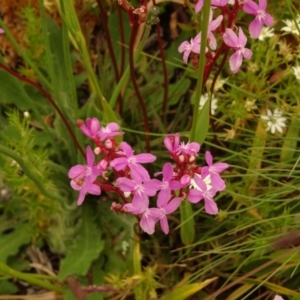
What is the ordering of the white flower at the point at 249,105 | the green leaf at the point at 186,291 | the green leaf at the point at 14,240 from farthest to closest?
1. the green leaf at the point at 14,240
2. the white flower at the point at 249,105
3. the green leaf at the point at 186,291

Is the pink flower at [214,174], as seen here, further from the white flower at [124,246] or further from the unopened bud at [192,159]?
the white flower at [124,246]

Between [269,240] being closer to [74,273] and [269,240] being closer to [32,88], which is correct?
[74,273]

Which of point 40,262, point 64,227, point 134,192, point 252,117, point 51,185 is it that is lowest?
point 40,262

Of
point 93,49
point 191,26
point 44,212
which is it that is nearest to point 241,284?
point 44,212

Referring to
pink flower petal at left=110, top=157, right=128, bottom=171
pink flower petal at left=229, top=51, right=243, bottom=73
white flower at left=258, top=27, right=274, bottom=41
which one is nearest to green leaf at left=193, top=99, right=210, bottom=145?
pink flower petal at left=229, top=51, right=243, bottom=73

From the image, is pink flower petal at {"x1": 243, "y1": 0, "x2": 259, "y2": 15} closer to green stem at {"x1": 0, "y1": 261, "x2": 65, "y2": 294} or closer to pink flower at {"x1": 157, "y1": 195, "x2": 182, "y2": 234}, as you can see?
pink flower at {"x1": 157, "y1": 195, "x2": 182, "y2": 234}

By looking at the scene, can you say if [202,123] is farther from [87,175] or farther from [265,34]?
[265,34]

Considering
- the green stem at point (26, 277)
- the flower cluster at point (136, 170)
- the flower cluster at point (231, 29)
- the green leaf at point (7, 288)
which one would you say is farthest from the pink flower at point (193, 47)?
the green leaf at point (7, 288)

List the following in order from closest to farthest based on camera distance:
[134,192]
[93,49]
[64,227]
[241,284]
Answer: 1. [134,192]
2. [241,284]
3. [64,227]
4. [93,49]
